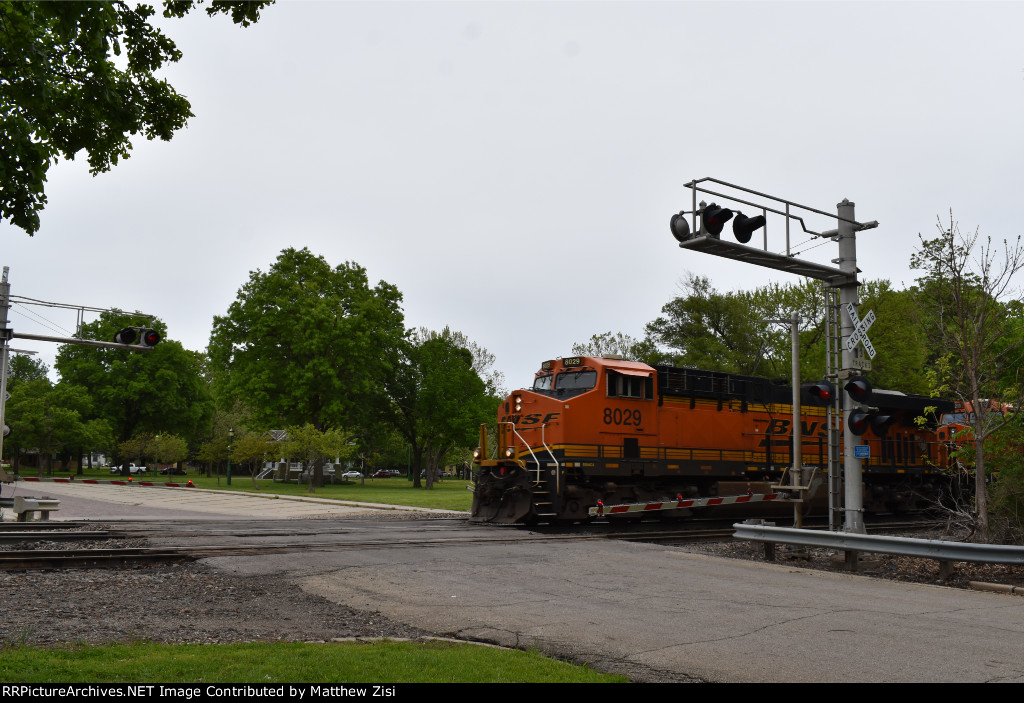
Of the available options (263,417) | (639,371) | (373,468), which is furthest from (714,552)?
(373,468)

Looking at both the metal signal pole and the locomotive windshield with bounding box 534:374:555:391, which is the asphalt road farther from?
the locomotive windshield with bounding box 534:374:555:391

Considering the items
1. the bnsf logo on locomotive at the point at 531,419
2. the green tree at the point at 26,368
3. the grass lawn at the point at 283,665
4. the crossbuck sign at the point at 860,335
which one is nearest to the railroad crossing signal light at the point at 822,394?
the crossbuck sign at the point at 860,335

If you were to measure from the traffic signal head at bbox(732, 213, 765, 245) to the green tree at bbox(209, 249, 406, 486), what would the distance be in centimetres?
3666

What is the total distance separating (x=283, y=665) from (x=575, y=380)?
14318 millimetres

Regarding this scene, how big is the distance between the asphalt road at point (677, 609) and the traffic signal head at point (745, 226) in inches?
206

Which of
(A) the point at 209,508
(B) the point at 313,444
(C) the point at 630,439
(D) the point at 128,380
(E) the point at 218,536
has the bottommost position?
(A) the point at 209,508

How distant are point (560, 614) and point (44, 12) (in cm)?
729

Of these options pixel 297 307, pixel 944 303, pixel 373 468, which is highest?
pixel 297 307

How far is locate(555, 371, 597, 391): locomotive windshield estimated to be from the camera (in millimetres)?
19078

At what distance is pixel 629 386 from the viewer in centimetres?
1939

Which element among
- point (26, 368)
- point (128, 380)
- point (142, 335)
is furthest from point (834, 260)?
point (26, 368)

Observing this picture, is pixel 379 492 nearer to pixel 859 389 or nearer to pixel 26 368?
pixel 859 389
